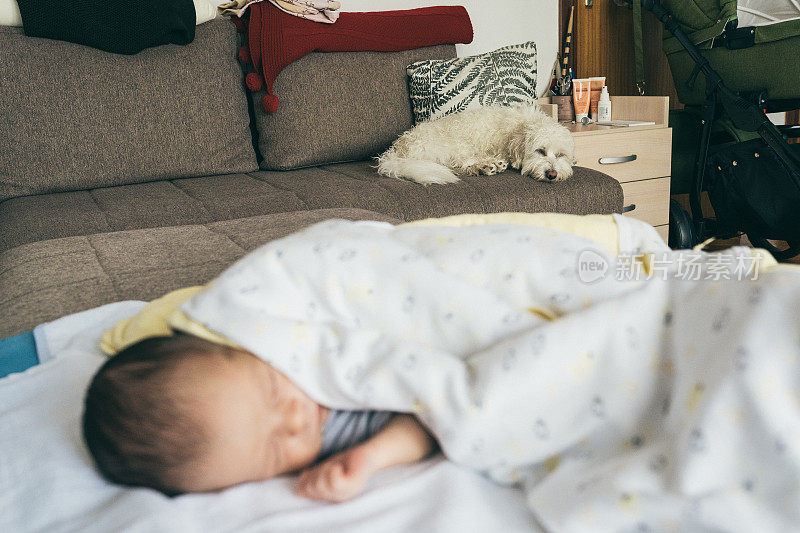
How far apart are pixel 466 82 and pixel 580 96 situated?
2.26 ft

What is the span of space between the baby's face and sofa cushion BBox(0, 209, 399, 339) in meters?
0.42

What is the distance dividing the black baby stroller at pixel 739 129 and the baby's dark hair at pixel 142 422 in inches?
84.7

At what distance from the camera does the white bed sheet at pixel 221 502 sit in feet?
1.57

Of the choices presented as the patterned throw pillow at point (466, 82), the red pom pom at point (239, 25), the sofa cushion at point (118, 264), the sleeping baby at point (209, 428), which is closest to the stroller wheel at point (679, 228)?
the patterned throw pillow at point (466, 82)

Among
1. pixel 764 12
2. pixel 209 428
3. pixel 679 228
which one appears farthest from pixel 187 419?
pixel 764 12

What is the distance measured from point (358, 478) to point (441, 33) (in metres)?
2.24

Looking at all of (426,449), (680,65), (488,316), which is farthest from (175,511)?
(680,65)

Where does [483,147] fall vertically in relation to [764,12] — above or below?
below

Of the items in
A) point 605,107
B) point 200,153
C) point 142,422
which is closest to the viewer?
point 142,422

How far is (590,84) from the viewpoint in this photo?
8.86 feet

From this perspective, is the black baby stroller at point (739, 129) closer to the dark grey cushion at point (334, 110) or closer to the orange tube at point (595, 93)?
the orange tube at point (595, 93)

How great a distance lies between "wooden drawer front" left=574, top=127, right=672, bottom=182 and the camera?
234 cm

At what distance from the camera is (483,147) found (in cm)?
222

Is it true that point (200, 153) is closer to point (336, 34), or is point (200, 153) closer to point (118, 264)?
point (336, 34)
